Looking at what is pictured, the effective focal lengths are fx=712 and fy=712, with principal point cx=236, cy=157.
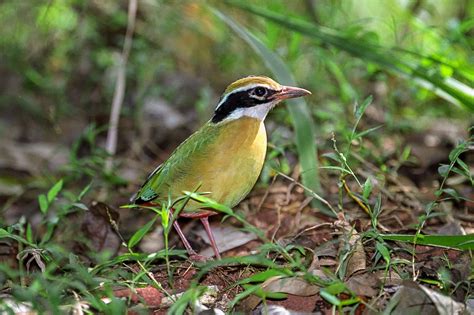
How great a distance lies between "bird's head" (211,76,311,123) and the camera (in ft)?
14.6

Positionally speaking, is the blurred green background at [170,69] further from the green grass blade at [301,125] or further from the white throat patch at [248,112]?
the white throat patch at [248,112]

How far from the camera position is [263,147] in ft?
14.3

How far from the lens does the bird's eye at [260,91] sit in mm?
4457

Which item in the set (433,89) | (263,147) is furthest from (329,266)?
(433,89)

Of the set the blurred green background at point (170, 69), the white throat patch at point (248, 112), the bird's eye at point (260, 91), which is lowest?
the blurred green background at point (170, 69)

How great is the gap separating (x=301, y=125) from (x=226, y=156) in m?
1.18

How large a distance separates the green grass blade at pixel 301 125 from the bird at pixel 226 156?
589 millimetres

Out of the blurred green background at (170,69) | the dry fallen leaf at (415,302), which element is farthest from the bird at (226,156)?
the blurred green background at (170,69)

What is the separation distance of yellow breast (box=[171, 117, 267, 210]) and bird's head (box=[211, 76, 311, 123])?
0.17 meters

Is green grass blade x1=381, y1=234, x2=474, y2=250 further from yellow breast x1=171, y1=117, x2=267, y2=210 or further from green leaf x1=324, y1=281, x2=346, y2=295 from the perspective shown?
yellow breast x1=171, y1=117, x2=267, y2=210

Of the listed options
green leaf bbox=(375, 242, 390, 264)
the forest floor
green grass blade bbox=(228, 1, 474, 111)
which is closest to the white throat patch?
the forest floor

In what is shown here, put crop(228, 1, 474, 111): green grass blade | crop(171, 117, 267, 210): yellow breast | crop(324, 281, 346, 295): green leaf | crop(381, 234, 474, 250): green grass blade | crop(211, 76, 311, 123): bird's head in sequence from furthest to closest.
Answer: crop(228, 1, 474, 111): green grass blade < crop(211, 76, 311, 123): bird's head < crop(171, 117, 267, 210): yellow breast < crop(381, 234, 474, 250): green grass blade < crop(324, 281, 346, 295): green leaf

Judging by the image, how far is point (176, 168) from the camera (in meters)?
4.37

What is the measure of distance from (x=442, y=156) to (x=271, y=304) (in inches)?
127
